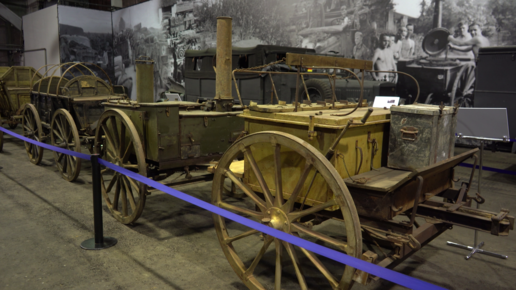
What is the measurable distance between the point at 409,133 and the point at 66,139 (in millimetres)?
5540

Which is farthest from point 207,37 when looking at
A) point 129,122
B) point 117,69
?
point 129,122

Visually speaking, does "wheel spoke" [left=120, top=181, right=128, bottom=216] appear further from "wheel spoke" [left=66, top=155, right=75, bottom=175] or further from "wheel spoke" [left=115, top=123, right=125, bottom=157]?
"wheel spoke" [left=66, top=155, right=75, bottom=175]

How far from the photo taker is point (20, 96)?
1000cm

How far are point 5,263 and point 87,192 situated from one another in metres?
2.34

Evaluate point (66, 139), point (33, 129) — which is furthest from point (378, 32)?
→ point (33, 129)

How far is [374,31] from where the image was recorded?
11461 millimetres

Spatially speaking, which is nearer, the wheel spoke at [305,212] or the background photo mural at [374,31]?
the wheel spoke at [305,212]

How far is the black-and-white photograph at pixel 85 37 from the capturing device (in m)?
17.2

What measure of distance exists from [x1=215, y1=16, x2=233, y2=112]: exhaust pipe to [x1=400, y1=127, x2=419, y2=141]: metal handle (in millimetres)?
2811

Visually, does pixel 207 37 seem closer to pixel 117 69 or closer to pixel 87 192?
pixel 117 69

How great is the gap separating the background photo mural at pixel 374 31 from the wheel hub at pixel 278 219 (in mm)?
7313

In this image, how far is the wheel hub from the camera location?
2797 millimetres

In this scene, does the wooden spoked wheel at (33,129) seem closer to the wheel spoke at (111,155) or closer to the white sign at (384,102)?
the wheel spoke at (111,155)

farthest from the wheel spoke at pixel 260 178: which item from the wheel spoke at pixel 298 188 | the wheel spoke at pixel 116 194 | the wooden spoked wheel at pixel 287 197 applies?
the wheel spoke at pixel 116 194
